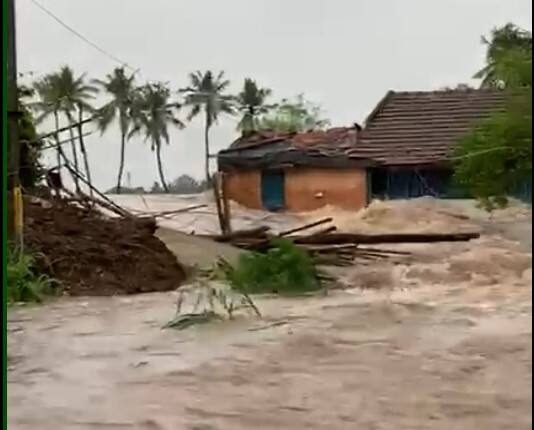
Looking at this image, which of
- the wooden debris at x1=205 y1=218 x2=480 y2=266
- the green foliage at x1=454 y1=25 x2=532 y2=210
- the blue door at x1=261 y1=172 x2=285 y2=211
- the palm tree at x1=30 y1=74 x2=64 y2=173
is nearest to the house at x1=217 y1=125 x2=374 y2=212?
the blue door at x1=261 y1=172 x2=285 y2=211

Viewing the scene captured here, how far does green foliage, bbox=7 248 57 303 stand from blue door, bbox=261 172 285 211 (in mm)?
1077

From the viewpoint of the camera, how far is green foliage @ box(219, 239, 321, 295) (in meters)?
3.71

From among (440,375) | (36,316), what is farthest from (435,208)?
(36,316)

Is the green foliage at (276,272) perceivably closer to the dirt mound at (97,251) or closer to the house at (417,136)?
the dirt mound at (97,251)

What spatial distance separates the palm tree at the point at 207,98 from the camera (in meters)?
2.60

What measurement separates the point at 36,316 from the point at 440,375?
1.77 metres

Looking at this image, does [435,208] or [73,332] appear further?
[73,332]

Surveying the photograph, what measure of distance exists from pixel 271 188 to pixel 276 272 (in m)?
1.06

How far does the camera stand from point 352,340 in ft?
8.29

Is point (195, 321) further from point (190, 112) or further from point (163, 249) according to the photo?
point (163, 249)

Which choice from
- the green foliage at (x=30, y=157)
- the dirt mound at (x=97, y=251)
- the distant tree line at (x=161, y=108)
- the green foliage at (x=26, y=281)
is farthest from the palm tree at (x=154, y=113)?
the dirt mound at (x=97, y=251)

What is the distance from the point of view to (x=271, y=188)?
9.29 ft

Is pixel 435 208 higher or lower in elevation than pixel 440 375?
higher

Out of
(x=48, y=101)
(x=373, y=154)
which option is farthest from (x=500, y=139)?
(x=48, y=101)
